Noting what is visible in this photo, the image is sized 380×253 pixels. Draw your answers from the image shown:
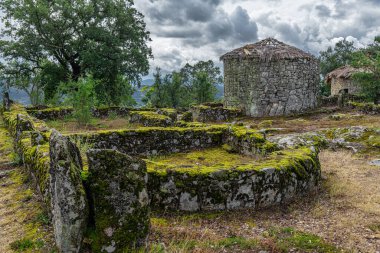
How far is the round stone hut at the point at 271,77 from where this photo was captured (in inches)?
896

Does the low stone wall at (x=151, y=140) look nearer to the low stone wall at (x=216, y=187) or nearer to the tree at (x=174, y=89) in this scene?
the low stone wall at (x=216, y=187)

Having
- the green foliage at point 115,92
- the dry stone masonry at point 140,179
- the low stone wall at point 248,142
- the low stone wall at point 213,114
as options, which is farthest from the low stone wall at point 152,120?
the green foliage at point 115,92

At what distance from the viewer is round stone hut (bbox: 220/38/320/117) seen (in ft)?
74.7

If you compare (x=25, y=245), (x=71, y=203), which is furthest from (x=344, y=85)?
(x=25, y=245)

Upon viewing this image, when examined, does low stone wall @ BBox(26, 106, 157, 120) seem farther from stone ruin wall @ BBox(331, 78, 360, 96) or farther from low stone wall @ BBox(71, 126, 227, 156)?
stone ruin wall @ BBox(331, 78, 360, 96)

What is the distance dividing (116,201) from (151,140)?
6.02 metres

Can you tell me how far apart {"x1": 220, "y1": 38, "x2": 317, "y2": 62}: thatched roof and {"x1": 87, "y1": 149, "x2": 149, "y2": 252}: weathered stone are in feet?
65.4

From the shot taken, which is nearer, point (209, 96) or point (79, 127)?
point (79, 127)

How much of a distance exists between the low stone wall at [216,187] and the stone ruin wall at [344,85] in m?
33.3

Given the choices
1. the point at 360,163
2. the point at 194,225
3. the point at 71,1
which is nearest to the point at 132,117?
the point at 360,163

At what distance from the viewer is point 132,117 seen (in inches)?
693

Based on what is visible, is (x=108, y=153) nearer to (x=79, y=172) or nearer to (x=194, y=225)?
(x=79, y=172)

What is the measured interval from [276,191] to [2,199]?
5.04 m

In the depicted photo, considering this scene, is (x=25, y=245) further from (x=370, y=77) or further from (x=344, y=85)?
(x=344, y=85)
